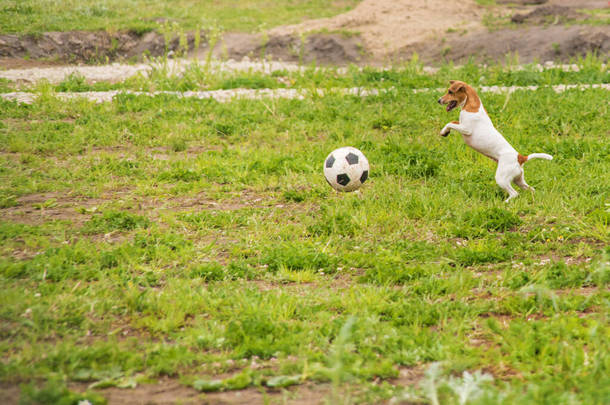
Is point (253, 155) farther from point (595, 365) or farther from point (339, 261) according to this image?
point (595, 365)

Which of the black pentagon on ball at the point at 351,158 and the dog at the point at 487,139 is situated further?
the black pentagon on ball at the point at 351,158

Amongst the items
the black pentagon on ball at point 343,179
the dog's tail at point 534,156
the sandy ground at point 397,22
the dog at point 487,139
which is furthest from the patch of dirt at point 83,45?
the dog's tail at point 534,156

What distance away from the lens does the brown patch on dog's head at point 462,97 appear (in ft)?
22.1

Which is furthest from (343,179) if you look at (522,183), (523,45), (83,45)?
(83,45)

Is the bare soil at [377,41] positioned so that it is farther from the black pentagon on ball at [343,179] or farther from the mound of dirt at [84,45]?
the black pentagon on ball at [343,179]

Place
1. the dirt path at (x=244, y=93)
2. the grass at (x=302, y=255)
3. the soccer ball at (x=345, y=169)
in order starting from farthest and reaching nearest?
the dirt path at (x=244, y=93) → the soccer ball at (x=345, y=169) → the grass at (x=302, y=255)

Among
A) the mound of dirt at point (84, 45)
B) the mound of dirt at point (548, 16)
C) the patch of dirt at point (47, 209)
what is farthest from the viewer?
the mound of dirt at point (548, 16)

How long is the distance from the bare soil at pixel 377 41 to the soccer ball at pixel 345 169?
9328 mm

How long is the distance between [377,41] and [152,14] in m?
7.63

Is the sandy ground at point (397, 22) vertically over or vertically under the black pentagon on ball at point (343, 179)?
over

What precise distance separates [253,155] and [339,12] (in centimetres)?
1516

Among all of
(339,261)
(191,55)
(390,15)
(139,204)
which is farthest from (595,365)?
(390,15)

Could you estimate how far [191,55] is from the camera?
18.4 meters

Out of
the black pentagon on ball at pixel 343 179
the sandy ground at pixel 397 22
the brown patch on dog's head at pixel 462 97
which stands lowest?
the black pentagon on ball at pixel 343 179
